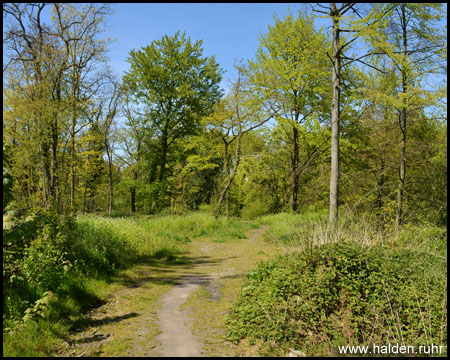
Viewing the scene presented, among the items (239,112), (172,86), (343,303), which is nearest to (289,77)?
(239,112)

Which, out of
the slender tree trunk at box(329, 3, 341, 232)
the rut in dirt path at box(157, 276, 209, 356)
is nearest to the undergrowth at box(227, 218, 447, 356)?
the rut in dirt path at box(157, 276, 209, 356)

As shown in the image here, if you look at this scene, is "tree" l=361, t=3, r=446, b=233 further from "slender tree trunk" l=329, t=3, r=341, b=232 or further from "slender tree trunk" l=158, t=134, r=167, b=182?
"slender tree trunk" l=158, t=134, r=167, b=182

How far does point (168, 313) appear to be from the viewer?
5.06 metres

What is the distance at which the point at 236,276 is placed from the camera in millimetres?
7301

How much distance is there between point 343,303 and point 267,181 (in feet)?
70.2

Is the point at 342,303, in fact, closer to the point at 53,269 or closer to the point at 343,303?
the point at 343,303

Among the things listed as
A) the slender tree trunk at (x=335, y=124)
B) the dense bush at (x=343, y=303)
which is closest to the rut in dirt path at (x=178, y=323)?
the dense bush at (x=343, y=303)

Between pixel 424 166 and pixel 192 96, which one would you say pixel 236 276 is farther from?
pixel 192 96

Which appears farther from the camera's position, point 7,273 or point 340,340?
point 7,273

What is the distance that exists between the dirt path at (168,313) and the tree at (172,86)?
1832 cm

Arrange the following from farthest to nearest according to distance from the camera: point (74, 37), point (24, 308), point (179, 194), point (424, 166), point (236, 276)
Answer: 1. point (179, 194)
2. point (74, 37)
3. point (424, 166)
4. point (236, 276)
5. point (24, 308)

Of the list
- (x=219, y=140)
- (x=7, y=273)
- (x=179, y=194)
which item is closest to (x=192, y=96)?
(x=219, y=140)

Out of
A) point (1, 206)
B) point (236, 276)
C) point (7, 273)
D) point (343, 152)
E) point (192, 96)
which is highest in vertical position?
point (192, 96)

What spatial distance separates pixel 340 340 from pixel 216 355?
1512 millimetres
